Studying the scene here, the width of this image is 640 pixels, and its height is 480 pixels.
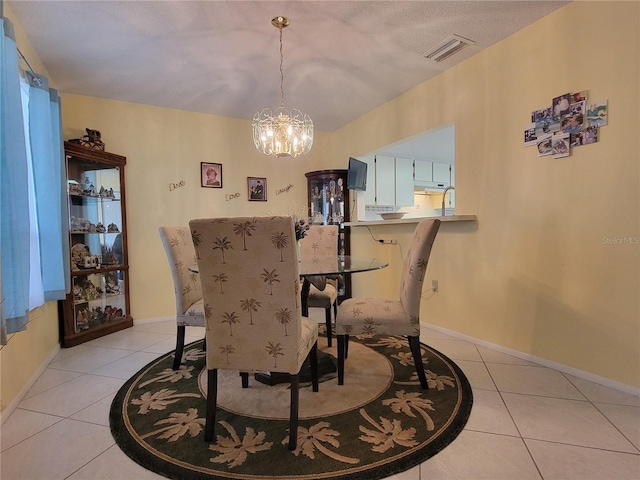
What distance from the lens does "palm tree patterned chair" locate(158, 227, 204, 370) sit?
2213 mm

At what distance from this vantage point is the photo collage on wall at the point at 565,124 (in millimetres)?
1950

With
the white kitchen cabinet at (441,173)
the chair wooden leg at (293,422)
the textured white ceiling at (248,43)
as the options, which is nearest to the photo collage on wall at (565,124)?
the textured white ceiling at (248,43)

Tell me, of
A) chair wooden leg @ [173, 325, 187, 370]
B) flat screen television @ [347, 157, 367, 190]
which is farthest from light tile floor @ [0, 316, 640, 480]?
flat screen television @ [347, 157, 367, 190]

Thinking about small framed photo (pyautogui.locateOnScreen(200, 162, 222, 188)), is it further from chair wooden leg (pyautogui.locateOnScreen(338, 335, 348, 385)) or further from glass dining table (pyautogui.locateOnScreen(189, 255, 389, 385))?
chair wooden leg (pyautogui.locateOnScreen(338, 335, 348, 385))

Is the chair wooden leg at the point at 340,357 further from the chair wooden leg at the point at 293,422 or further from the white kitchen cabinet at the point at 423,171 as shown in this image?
the white kitchen cabinet at the point at 423,171

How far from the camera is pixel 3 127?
60.5 inches

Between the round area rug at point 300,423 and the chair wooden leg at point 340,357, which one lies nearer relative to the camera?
the round area rug at point 300,423

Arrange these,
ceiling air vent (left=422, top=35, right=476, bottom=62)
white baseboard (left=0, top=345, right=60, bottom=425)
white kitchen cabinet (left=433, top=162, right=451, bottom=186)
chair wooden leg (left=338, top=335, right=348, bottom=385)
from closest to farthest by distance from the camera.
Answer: white baseboard (left=0, top=345, right=60, bottom=425) → chair wooden leg (left=338, top=335, right=348, bottom=385) → ceiling air vent (left=422, top=35, right=476, bottom=62) → white kitchen cabinet (left=433, top=162, right=451, bottom=186)

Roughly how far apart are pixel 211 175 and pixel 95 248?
1.44 m

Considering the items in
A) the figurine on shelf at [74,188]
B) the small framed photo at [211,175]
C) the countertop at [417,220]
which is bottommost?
the countertop at [417,220]

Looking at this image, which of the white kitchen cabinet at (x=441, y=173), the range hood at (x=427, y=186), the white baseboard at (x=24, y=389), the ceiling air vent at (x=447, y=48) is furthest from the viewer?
the white kitchen cabinet at (x=441, y=173)

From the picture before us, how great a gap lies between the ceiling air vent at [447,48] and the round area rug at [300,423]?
2.38 meters

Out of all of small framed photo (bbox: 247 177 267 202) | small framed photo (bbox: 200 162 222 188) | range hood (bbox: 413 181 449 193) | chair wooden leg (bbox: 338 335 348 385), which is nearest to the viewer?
chair wooden leg (bbox: 338 335 348 385)

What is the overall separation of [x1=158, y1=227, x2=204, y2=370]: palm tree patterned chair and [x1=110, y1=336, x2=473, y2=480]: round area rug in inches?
13.3
